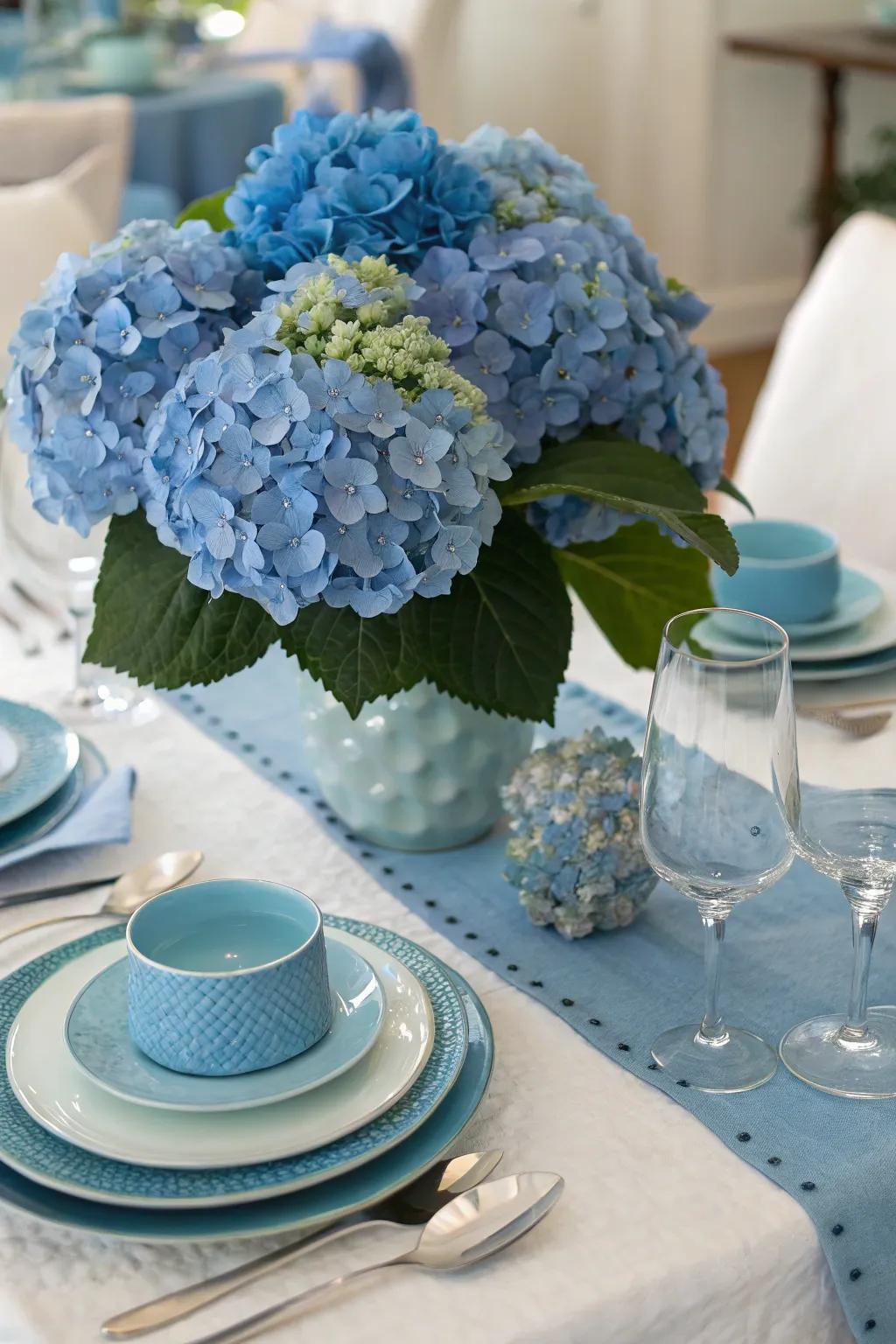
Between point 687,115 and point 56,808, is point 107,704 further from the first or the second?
point 687,115

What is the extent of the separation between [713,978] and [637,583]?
295mm

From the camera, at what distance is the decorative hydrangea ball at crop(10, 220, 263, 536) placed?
0.77m

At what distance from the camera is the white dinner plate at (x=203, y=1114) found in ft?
1.99

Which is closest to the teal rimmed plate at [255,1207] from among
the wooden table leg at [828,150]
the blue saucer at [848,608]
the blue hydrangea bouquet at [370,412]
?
the blue hydrangea bouquet at [370,412]

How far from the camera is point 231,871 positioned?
894 mm

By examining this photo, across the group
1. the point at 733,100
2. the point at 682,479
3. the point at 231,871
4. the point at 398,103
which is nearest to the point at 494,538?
the point at 682,479

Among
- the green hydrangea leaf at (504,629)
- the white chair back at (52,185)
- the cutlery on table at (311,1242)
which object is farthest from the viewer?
the white chair back at (52,185)

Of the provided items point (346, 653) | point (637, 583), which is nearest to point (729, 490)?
point (637, 583)

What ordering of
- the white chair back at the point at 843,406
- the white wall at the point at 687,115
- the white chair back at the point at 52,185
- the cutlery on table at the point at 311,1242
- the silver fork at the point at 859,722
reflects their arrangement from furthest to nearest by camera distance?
the white wall at the point at 687,115, the white chair back at the point at 52,185, the white chair back at the point at 843,406, the silver fork at the point at 859,722, the cutlery on table at the point at 311,1242

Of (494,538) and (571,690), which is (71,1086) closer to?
(494,538)

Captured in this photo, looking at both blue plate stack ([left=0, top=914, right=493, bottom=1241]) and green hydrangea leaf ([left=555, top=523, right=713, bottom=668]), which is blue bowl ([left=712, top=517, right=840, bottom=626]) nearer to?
green hydrangea leaf ([left=555, top=523, right=713, bottom=668])

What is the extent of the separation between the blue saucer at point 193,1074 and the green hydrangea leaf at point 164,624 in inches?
5.8

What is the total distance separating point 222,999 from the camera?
0.62m

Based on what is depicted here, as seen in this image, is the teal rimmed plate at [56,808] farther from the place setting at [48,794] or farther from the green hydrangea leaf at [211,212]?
the green hydrangea leaf at [211,212]
